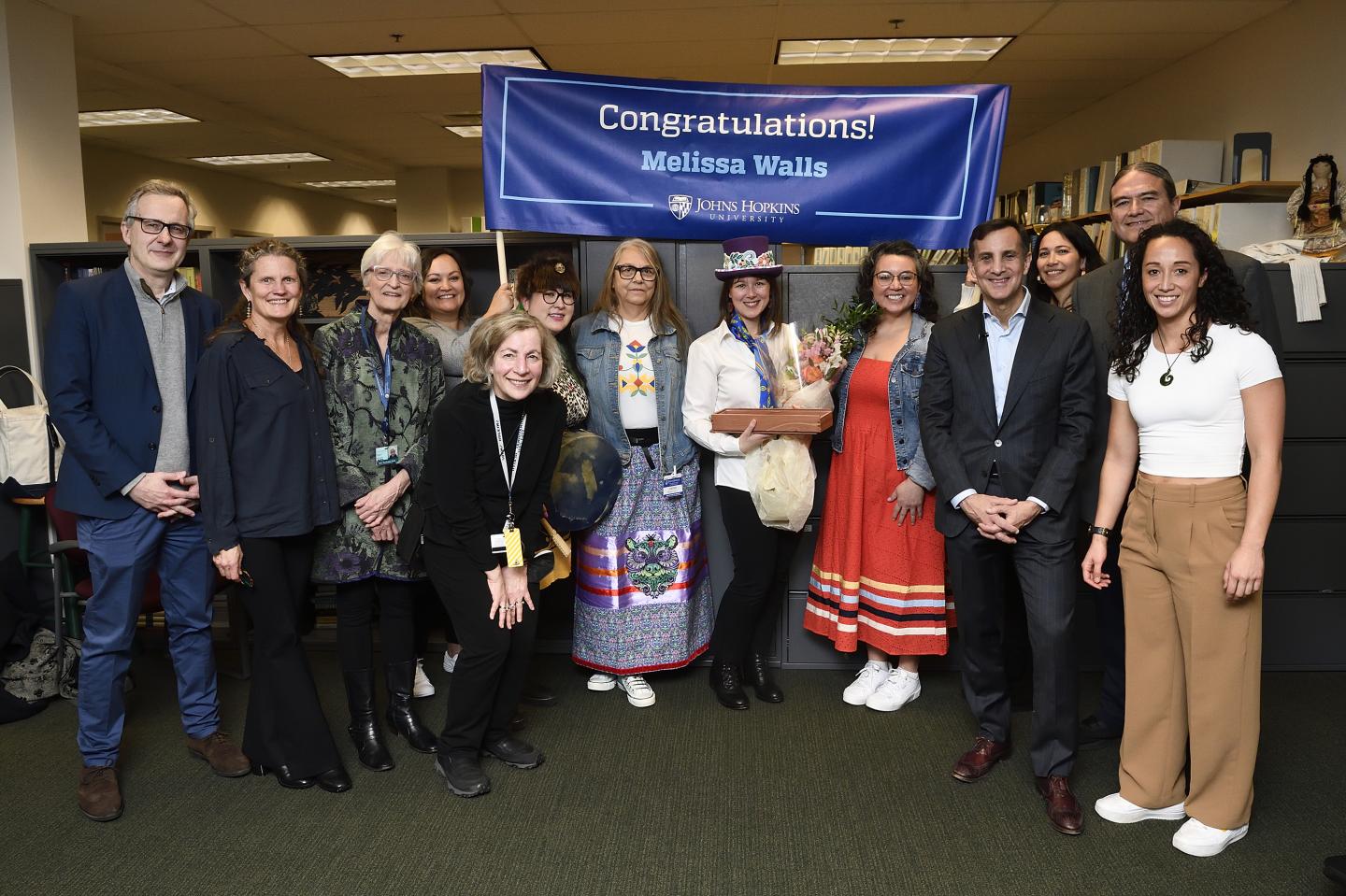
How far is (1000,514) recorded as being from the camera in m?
2.69

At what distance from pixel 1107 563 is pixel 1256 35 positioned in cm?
430

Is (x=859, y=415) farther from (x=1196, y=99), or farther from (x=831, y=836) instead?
(x=1196, y=99)

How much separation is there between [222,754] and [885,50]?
19.6ft

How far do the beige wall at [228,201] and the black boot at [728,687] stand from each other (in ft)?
23.5

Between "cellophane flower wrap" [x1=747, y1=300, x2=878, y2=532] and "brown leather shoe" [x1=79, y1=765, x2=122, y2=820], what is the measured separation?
2146 mm

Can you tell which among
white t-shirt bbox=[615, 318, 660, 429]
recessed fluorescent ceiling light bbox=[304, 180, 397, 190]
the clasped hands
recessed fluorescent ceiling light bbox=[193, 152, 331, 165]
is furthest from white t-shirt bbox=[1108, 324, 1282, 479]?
recessed fluorescent ceiling light bbox=[304, 180, 397, 190]

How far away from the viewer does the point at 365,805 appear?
9.14 feet

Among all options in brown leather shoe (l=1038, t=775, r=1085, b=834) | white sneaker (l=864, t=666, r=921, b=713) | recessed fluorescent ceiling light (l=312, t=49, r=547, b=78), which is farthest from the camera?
recessed fluorescent ceiling light (l=312, t=49, r=547, b=78)

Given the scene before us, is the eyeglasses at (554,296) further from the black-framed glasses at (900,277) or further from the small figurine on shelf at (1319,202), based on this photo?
the small figurine on shelf at (1319,202)

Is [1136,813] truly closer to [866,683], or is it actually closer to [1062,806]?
[1062,806]

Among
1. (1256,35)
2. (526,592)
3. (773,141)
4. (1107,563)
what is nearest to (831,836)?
(526,592)

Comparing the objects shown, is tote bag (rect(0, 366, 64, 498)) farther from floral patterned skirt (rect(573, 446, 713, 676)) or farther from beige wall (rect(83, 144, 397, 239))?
beige wall (rect(83, 144, 397, 239))

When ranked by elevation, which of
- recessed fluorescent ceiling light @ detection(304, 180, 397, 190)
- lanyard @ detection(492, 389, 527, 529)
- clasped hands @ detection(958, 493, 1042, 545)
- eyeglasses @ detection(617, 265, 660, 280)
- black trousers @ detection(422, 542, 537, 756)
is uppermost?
recessed fluorescent ceiling light @ detection(304, 180, 397, 190)

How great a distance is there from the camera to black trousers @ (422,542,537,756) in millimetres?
2801
